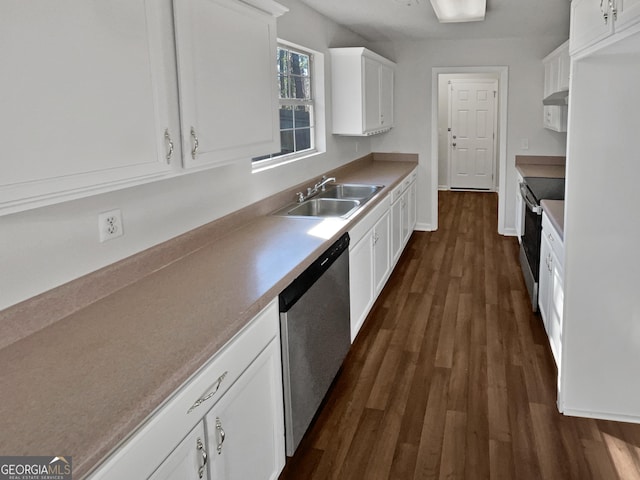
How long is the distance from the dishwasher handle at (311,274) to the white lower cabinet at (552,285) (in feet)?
3.93

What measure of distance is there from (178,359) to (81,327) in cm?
45

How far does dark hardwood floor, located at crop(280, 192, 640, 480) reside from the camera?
98.6 inches

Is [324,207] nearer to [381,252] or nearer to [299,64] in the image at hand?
[381,252]

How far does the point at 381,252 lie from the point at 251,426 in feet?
8.92

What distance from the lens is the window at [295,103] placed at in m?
4.23

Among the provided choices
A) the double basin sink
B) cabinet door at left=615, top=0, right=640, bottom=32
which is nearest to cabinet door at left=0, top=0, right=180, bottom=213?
cabinet door at left=615, top=0, right=640, bottom=32

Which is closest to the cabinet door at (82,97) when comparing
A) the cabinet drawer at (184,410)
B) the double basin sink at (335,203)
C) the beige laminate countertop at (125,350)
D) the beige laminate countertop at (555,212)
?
the beige laminate countertop at (125,350)

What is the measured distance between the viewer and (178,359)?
5.02ft

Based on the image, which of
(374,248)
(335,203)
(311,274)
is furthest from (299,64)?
(311,274)

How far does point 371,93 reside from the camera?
5.54 m

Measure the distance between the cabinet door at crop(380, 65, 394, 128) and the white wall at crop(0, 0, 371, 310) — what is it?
224 cm

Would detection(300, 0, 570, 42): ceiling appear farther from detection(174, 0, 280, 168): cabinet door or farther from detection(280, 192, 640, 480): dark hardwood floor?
detection(280, 192, 640, 480): dark hardwood floor

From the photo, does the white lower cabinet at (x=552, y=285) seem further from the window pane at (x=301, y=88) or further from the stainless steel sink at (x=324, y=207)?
the window pane at (x=301, y=88)

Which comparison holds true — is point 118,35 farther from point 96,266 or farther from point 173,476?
point 173,476
